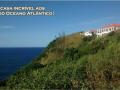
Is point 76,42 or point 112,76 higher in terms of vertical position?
point 76,42

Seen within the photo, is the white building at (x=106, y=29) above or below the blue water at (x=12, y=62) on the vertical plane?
above

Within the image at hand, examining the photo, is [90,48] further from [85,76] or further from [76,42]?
[85,76]

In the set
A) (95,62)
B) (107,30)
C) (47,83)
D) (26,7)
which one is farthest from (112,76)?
(107,30)

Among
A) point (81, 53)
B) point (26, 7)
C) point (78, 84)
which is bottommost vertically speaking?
point (78, 84)

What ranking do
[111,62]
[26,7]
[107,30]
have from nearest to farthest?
[26,7] < [111,62] < [107,30]

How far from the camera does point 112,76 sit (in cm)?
1291

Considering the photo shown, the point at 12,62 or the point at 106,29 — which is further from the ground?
the point at 106,29

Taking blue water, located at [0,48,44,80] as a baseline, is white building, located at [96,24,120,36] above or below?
above

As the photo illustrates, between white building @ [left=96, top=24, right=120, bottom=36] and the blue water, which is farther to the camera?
the blue water

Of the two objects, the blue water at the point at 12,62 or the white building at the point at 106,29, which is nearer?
the white building at the point at 106,29

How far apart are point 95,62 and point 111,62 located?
1.11 metres

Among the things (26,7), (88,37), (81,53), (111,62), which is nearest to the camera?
(26,7)

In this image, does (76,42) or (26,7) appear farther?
(76,42)

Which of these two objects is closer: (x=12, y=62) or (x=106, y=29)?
(x=106, y=29)
